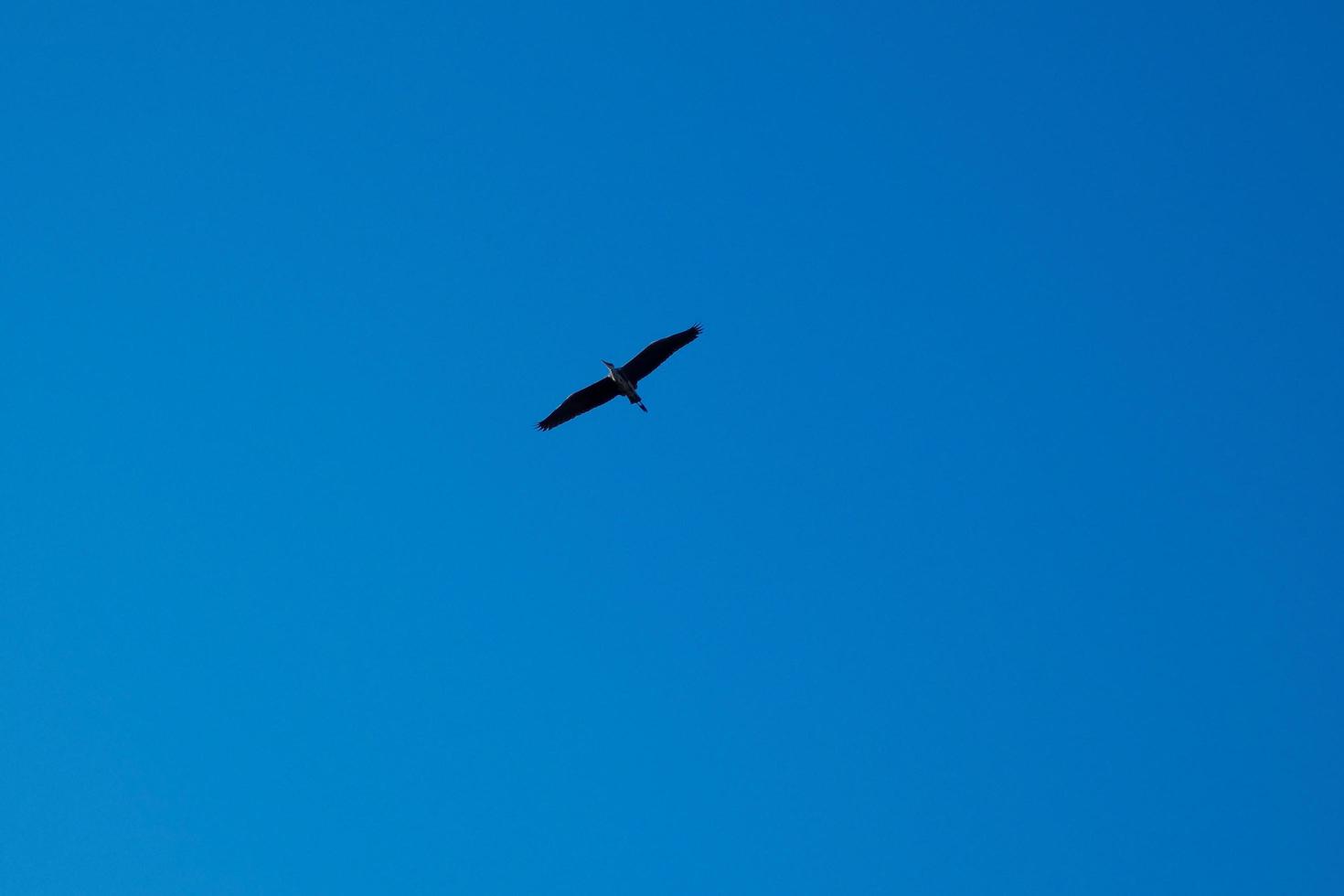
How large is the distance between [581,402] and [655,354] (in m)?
2.72

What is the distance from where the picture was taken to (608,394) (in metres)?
48.5

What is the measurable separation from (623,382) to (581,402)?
5.63ft

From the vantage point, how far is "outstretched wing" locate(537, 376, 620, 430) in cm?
4809

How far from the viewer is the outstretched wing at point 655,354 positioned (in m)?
47.5

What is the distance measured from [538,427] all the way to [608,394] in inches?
91.8

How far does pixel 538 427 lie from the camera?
48.4 metres

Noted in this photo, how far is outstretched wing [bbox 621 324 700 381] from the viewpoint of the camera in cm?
4750

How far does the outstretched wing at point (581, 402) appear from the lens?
48094 millimetres

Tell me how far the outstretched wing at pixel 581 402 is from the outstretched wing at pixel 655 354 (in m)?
0.74

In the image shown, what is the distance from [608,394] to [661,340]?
8.10 ft

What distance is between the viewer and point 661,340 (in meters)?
47.5

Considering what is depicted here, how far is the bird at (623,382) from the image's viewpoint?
156 ft

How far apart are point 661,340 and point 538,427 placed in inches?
182

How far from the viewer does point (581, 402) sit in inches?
1911
